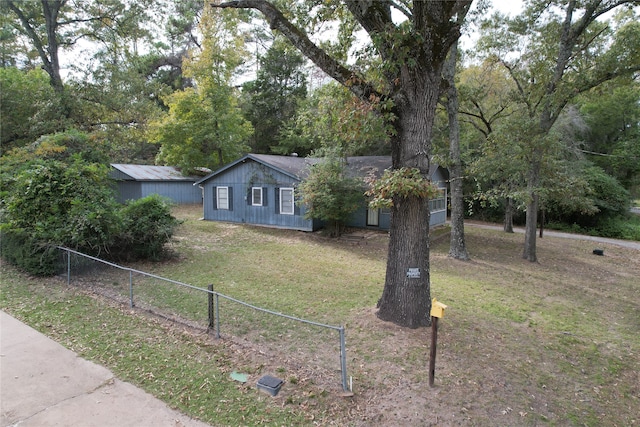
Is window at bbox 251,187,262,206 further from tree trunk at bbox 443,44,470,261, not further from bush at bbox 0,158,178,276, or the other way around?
tree trunk at bbox 443,44,470,261

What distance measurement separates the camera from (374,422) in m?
3.49

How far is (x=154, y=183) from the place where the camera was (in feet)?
78.5

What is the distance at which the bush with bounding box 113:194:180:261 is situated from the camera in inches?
372

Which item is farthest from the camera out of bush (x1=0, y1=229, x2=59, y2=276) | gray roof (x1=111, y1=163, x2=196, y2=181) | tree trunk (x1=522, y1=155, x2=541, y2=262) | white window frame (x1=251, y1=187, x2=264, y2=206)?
gray roof (x1=111, y1=163, x2=196, y2=181)

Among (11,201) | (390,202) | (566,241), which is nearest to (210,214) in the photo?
(11,201)

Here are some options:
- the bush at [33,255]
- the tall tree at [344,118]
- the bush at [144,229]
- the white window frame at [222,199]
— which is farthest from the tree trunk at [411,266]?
the white window frame at [222,199]

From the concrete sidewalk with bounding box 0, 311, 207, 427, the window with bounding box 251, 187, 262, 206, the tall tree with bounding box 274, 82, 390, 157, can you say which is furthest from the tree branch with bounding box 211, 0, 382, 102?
the window with bounding box 251, 187, 262, 206

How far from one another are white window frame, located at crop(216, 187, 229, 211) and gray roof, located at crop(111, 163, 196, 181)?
741 cm

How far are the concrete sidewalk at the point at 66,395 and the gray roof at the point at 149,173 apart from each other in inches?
791

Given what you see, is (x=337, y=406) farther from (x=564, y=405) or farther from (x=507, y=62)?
(x=507, y=62)

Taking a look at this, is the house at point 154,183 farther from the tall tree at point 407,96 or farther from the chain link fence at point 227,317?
the tall tree at point 407,96

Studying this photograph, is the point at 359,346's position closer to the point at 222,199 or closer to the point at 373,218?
the point at 373,218

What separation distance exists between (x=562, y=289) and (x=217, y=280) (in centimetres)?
900

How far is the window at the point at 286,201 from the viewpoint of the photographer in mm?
16469
